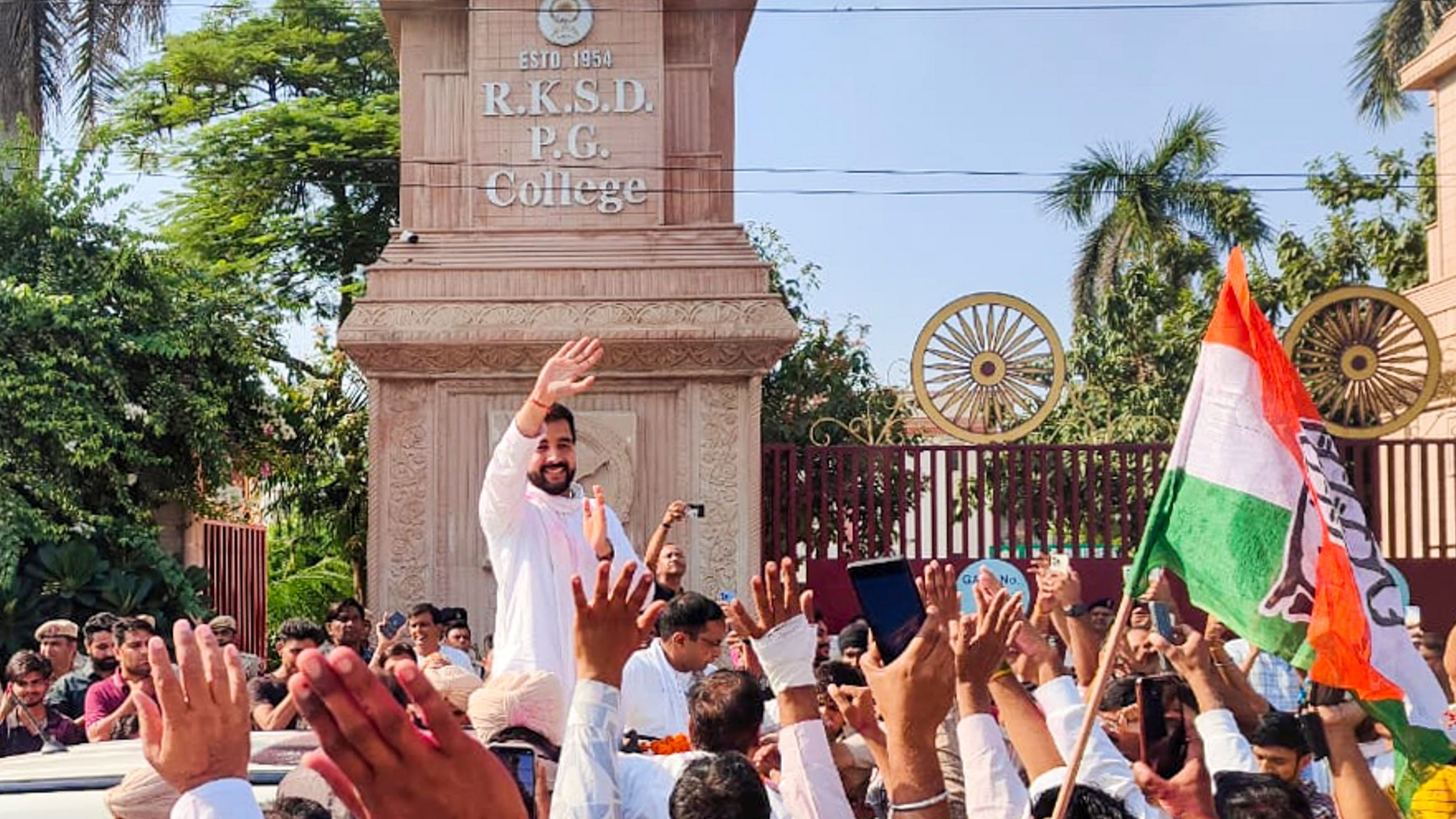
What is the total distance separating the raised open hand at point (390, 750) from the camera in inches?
74.3

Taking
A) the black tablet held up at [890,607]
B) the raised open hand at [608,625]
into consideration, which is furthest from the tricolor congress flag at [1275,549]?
the raised open hand at [608,625]

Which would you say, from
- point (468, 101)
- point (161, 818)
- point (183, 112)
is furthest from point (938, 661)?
point (183, 112)

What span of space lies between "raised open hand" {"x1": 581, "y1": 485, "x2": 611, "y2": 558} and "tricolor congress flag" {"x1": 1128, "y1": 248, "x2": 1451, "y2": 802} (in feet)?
5.79

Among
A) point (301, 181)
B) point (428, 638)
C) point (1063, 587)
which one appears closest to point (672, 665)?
point (1063, 587)

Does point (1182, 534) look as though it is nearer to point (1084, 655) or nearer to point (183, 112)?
point (1084, 655)

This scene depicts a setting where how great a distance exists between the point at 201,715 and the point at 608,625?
0.65m

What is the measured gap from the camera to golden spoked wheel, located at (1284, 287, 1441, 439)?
16.7 meters

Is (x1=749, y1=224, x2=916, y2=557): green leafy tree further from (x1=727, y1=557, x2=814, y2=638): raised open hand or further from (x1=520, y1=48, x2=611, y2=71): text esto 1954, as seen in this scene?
(x1=727, y1=557, x2=814, y2=638): raised open hand

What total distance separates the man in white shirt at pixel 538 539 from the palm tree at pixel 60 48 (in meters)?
18.0

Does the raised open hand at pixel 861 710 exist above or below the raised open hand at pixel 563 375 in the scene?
below

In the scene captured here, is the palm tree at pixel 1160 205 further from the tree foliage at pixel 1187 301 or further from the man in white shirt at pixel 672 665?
the man in white shirt at pixel 672 665

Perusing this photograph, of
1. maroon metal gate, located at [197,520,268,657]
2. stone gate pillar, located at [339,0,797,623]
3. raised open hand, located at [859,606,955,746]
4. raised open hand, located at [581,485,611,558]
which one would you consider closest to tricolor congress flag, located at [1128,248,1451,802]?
raised open hand, located at [859,606,955,746]

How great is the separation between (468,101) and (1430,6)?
50.4ft

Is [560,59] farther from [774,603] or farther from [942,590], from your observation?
[942,590]
